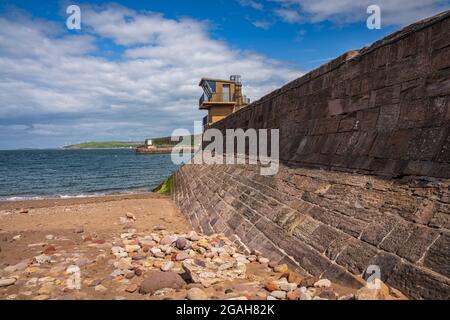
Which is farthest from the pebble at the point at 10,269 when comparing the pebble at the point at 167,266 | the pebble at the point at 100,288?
the pebble at the point at 167,266

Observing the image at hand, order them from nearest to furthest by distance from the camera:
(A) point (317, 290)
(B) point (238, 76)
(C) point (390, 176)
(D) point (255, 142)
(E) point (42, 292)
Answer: (A) point (317, 290)
(C) point (390, 176)
(E) point (42, 292)
(D) point (255, 142)
(B) point (238, 76)

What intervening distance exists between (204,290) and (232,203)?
12.8 feet

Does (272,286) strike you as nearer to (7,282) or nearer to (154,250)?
(154,250)

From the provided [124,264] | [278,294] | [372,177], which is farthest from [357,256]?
[124,264]

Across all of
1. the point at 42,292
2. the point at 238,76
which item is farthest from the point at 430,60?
the point at 238,76

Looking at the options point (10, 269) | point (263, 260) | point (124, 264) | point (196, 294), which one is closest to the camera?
point (196, 294)

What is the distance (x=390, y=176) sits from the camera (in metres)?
3.76

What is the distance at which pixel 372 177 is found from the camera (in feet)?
13.2

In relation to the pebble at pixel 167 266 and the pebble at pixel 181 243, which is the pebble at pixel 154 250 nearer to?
the pebble at pixel 181 243

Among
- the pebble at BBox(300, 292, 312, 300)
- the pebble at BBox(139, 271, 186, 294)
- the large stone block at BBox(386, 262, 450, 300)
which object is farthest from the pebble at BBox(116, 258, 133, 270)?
the large stone block at BBox(386, 262, 450, 300)

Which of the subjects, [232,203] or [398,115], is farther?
[232,203]

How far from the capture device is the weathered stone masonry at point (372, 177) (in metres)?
2.88

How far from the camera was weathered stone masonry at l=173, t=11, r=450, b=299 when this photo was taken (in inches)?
113

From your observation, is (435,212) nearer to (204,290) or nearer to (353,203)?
(353,203)
